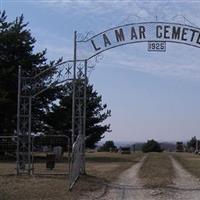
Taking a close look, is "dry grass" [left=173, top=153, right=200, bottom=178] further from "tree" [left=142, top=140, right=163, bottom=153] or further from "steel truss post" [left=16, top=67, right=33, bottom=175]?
"tree" [left=142, top=140, right=163, bottom=153]

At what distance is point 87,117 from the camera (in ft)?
199

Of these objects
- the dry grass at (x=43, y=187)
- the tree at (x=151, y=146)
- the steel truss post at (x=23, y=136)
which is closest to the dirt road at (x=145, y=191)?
the dry grass at (x=43, y=187)

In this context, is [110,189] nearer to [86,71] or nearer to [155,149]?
[86,71]

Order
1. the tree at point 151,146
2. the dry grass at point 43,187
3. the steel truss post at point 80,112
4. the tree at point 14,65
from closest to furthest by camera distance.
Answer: the dry grass at point 43,187 < the steel truss post at point 80,112 < the tree at point 14,65 < the tree at point 151,146

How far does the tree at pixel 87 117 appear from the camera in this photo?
2112 inches

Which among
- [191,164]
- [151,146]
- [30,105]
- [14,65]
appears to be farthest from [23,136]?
[151,146]

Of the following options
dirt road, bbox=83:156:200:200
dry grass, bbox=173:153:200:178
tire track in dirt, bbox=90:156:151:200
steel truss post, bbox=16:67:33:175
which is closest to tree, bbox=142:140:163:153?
dry grass, bbox=173:153:200:178

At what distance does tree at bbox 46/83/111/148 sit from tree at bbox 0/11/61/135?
137 centimetres

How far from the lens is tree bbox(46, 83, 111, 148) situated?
53.7 metres

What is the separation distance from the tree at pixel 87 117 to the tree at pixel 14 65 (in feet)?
4.50

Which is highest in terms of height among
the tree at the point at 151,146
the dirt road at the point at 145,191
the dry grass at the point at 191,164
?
the tree at the point at 151,146

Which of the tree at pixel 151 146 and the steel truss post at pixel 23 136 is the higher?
the tree at pixel 151 146

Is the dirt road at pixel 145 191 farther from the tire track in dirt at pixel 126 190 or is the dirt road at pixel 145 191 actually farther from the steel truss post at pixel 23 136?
the steel truss post at pixel 23 136

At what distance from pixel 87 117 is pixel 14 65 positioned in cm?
1360
